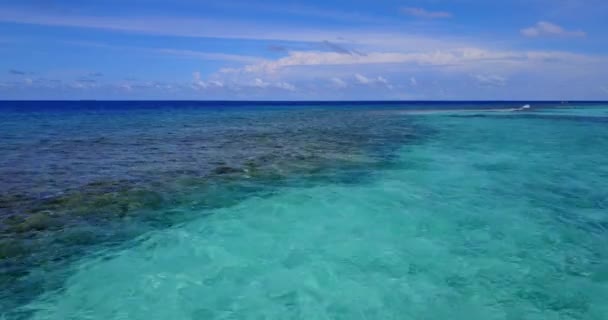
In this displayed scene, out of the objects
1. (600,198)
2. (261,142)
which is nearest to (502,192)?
(600,198)

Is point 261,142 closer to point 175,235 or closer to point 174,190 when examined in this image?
point 174,190

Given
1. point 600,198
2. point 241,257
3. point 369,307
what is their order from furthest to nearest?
point 600,198 < point 241,257 < point 369,307

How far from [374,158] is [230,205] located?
10645mm

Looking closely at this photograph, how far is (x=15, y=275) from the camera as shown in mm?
7680

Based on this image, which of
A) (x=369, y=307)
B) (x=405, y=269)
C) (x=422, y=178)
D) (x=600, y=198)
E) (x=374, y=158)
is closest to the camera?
(x=369, y=307)

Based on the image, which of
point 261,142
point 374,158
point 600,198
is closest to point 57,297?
point 600,198

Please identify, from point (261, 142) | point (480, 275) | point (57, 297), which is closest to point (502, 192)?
point (480, 275)

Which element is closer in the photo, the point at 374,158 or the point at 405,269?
the point at 405,269

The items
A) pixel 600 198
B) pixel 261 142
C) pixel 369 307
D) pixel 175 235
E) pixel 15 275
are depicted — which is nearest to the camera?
pixel 369 307

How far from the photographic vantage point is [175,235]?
10.0 metres

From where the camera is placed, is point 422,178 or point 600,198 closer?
point 600,198

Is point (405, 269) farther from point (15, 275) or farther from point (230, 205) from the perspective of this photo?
point (15, 275)

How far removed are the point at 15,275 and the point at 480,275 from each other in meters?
8.48

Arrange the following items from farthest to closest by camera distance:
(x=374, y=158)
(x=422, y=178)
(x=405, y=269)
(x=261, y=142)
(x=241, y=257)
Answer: (x=261, y=142), (x=374, y=158), (x=422, y=178), (x=241, y=257), (x=405, y=269)
